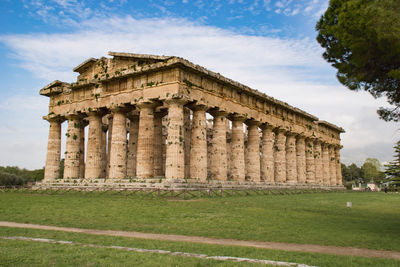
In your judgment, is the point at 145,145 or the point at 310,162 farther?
the point at 310,162

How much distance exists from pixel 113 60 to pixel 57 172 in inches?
507

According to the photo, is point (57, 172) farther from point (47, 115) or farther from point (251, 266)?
point (251, 266)

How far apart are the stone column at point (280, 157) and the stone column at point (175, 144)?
1636 centimetres

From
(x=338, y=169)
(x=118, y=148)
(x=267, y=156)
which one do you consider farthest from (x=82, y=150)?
(x=338, y=169)

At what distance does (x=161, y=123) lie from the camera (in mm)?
33875

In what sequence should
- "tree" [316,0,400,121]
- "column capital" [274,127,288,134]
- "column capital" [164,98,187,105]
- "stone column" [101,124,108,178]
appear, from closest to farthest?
"tree" [316,0,400,121], "column capital" [164,98,187,105], "stone column" [101,124,108,178], "column capital" [274,127,288,134]

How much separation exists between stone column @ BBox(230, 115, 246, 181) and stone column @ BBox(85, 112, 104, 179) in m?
12.3

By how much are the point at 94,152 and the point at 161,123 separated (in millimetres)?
6917

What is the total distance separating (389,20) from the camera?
1096 cm

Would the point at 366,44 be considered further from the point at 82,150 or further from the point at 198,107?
the point at 82,150

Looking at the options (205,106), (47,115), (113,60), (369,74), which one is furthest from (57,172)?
(369,74)

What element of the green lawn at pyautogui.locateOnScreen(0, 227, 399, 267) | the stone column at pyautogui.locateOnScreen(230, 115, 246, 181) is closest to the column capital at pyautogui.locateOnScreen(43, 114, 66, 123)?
the stone column at pyautogui.locateOnScreen(230, 115, 246, 181)

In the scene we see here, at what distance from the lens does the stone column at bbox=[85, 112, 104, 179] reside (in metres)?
31.0

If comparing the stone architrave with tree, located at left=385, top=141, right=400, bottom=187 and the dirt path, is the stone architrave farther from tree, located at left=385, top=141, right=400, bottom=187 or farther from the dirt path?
the dirt path
